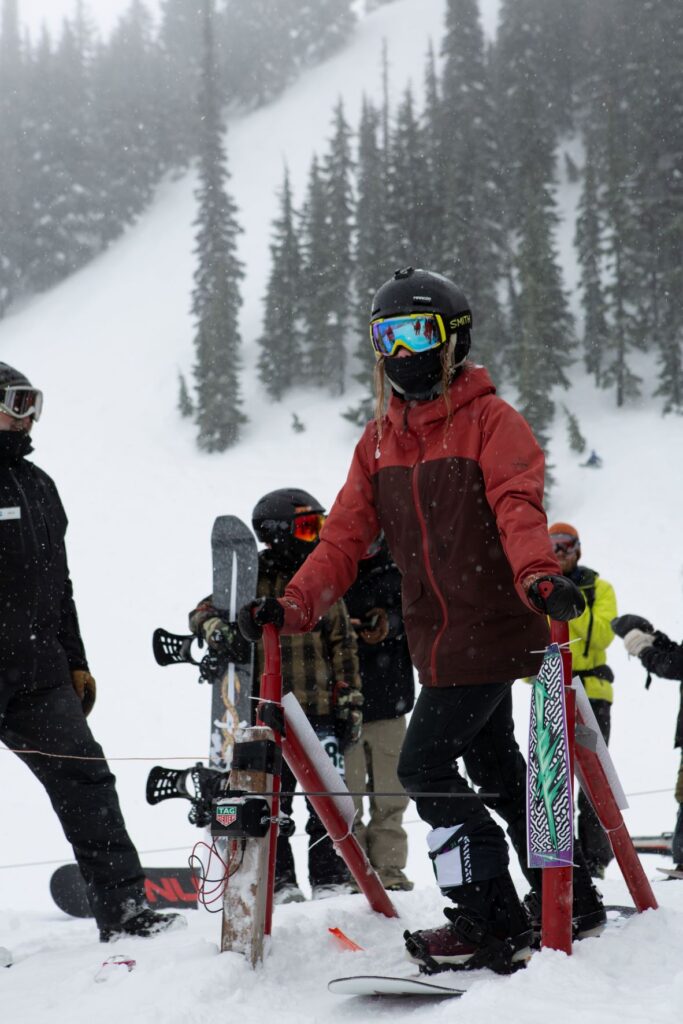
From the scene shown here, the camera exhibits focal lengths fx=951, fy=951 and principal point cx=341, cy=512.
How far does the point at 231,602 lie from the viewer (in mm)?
4285

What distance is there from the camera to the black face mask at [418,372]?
123 inches

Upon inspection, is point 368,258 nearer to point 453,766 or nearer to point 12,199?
point 12,199

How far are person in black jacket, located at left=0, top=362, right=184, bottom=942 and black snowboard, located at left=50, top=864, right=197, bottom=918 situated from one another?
1916 millimetres

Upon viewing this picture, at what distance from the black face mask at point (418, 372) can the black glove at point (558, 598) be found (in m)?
0.90

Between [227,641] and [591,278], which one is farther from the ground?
[591,278]

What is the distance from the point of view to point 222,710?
4.45 metres

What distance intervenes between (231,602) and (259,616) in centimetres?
144

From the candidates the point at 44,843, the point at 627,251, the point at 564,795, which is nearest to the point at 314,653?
the point at 564,795

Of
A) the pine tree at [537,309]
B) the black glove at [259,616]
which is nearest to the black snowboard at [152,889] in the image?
the black glove at [259,616]

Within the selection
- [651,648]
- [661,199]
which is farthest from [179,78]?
[651,648]

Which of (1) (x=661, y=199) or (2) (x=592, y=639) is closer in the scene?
(2) (x=592, y=639)

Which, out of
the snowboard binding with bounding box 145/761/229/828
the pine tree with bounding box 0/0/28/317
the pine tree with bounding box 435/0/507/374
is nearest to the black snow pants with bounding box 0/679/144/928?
the snowboard binding with bounding box 145/761/229/828

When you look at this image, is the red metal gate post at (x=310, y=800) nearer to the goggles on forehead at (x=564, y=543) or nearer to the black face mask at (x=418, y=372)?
the black face mask at (x=418, y=372)

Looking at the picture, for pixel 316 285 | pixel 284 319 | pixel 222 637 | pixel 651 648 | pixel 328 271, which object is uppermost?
pixel 328 271
